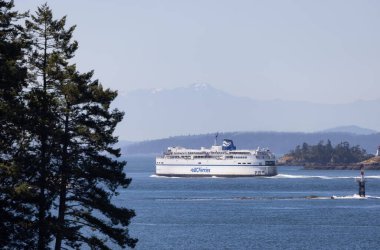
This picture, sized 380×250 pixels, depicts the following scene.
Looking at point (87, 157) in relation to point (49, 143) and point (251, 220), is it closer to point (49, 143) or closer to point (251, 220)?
point (49, 143)

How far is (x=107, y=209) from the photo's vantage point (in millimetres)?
28484

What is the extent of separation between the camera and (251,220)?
75.9m

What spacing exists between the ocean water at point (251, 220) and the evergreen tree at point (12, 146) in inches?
1172

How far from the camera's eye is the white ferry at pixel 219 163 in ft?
544

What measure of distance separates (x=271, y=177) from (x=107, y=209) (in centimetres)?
14304

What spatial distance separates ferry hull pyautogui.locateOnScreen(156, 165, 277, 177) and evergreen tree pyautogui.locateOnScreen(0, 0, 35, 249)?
5482 inches

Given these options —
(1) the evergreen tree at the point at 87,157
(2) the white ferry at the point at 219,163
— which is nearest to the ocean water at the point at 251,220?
(1) the evergreen tree at the point at 87,157

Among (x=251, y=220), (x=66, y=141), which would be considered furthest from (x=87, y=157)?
(x=251, y=220)

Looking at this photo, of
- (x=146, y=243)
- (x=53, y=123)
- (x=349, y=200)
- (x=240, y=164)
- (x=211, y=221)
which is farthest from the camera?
(x=240, y=164)

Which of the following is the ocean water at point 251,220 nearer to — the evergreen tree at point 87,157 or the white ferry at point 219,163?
the evergreen tree at point 87,157

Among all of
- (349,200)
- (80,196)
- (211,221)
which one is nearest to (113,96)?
(80,196)

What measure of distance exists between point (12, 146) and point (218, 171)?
140166 millimetres

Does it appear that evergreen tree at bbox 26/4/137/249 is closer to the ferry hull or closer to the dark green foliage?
the dark green foliage

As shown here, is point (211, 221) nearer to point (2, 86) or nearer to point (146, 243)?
point (146, 243)
